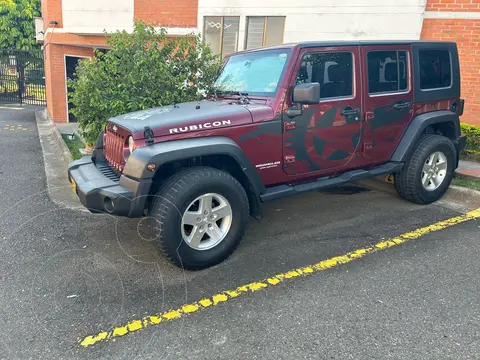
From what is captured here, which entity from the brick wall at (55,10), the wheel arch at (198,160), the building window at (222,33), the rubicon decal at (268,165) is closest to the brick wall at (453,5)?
the building window at (222,33)

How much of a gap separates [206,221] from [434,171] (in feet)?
10.9

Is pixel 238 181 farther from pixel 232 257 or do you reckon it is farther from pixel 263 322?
pixel 263 322

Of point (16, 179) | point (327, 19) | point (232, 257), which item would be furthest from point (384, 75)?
point (16, 179)

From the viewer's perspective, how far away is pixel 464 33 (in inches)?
300

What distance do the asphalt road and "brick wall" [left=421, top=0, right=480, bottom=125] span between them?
403 cm

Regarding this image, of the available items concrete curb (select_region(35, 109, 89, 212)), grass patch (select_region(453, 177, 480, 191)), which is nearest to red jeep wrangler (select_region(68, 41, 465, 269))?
grass patch (select_region(453, 177, 480, 191))

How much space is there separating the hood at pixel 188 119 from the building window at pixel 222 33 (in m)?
6.52

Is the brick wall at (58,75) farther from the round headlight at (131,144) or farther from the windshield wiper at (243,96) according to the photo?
the round headlight at (131,144)

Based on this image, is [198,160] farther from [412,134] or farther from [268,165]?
[412,134]

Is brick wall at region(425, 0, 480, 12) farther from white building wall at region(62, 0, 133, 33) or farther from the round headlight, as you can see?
white building wall at region(62, 0, 133, 33)

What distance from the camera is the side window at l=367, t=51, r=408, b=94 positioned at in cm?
435

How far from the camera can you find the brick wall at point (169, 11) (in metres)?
10.4

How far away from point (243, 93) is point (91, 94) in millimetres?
2920

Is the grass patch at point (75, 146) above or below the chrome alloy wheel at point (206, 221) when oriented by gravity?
below
